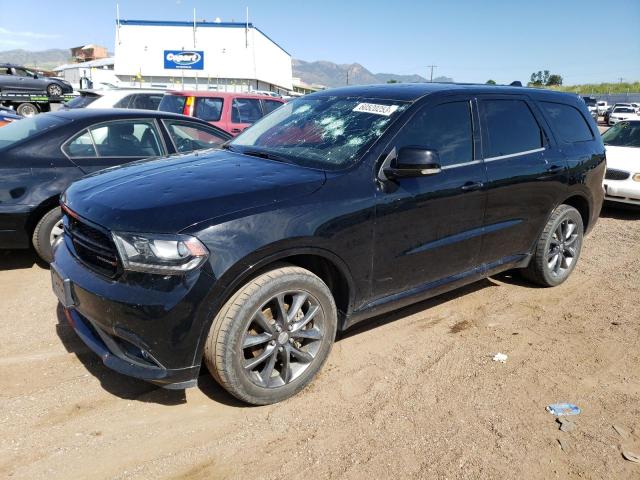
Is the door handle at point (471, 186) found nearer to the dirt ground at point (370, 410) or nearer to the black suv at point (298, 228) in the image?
the black suv at point (298, 228)

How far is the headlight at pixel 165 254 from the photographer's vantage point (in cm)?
247

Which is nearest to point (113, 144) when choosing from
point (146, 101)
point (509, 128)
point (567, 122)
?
point (509, 128)

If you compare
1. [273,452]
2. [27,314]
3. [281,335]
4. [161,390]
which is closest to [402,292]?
[281,335]

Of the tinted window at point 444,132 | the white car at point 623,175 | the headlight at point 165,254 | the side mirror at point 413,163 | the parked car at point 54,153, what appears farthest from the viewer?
the white car at point 623,175

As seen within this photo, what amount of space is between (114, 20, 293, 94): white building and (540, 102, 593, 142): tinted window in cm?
3776

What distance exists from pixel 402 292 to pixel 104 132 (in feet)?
11.8

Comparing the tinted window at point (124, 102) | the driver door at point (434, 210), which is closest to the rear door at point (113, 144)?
the driver door at point (434, 210)

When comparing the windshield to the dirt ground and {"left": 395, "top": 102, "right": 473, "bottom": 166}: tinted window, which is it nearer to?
the dirt ground

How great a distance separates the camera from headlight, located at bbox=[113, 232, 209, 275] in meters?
2.47

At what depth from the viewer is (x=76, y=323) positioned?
9.71ft

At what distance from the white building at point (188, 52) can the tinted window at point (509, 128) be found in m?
38.3

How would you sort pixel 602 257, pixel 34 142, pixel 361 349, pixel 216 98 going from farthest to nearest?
1. pixel 216 98
2. pixel 602 257
3. pixel 34 142
4. pixel 361 349

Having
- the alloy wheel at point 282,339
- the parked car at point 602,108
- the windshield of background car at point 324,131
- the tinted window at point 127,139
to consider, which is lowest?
the alloy wheel at point 282,339

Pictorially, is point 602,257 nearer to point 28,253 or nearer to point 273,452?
point 273,452
